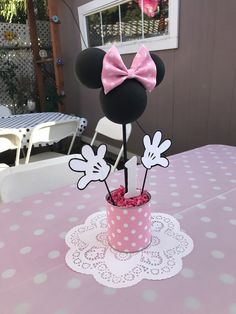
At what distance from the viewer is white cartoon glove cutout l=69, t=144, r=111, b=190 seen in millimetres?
481

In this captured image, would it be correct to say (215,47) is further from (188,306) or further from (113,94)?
(188,306)

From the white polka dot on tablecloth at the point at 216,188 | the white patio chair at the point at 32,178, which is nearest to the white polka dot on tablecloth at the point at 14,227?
the white patio chair at the point at 32,178

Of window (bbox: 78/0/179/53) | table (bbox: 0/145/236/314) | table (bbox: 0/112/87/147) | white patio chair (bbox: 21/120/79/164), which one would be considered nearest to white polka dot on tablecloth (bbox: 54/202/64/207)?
table (bbox: 0/145/236/314)

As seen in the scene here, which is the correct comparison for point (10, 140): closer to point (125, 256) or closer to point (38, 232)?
point (38, 232)

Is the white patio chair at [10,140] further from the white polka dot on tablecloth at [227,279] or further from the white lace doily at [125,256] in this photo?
the white polka dot on tablecloth at [227,279]

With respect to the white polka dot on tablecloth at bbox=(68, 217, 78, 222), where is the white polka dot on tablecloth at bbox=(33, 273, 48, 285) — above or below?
below

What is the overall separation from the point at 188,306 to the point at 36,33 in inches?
158

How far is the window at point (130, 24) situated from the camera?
2025 mm

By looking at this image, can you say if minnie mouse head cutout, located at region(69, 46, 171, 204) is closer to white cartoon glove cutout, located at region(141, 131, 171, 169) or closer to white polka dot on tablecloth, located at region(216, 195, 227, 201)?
white cartoon glove cutout, located at region(141, 131, 171, 169)

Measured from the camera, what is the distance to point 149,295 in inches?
17.8

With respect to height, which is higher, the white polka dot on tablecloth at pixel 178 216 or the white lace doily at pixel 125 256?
the white polka dot on tablecloth at pixel 178 216

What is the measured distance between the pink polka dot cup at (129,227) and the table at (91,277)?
0.09 meters

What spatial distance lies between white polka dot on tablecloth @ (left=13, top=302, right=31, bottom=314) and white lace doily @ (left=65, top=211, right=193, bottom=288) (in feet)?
0.34

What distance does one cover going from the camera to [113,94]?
18.4 inches
